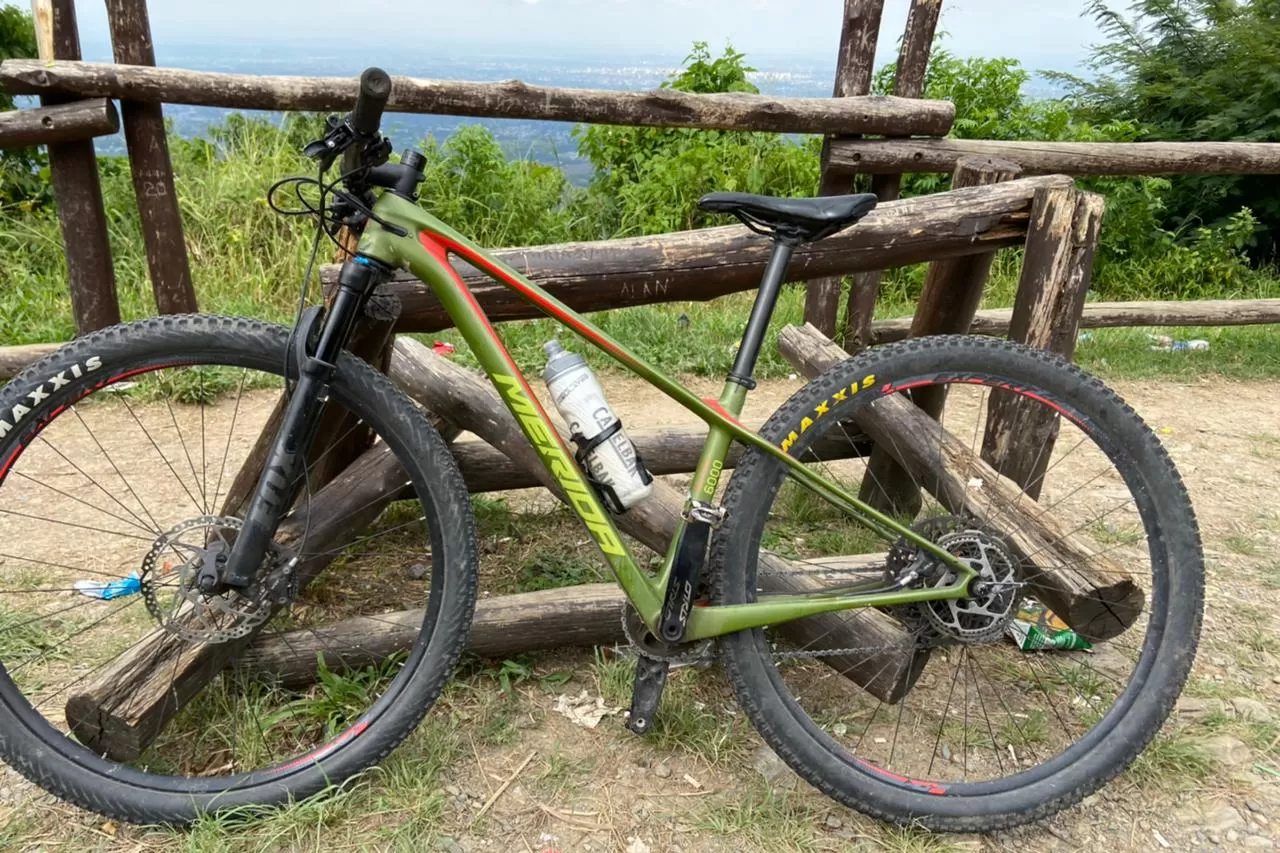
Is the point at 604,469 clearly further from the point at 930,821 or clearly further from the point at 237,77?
the point at 237,77

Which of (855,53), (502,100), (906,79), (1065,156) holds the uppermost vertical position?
(855,53)

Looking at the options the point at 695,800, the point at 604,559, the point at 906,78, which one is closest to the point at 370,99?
the point at 604,559

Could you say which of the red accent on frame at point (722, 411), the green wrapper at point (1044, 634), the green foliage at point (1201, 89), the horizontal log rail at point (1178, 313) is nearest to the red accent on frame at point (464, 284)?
the red accent on frame at point (722, 411)

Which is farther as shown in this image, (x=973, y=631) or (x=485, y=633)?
(x=485, y=633)

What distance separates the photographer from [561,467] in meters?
2.14

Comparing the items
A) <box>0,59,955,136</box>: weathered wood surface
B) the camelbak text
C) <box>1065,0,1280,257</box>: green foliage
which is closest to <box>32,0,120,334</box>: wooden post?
<box>0,59,955,136</box>: weathered wood surface

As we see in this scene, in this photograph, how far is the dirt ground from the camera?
2115 mm

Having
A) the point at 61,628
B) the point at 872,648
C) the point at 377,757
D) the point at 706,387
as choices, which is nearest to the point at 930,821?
the point at 872,648

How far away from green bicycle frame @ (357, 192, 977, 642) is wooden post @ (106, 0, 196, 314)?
3351 mm

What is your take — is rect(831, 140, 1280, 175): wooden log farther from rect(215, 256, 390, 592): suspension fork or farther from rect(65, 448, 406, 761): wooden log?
rect(65, 448, 406, 761): wooden log

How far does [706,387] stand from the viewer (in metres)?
5.39

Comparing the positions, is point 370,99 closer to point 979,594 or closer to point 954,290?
point 979,594

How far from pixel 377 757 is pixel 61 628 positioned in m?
1.37

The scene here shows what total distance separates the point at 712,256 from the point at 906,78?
11.9ft
